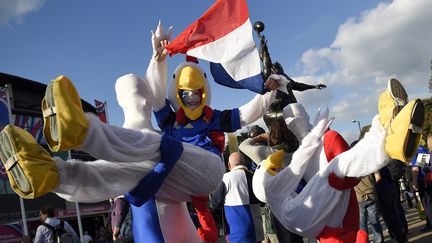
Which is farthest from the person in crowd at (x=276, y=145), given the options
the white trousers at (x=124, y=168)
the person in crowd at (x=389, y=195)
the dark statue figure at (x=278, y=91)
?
the person in crowd at (x=389, y=195)

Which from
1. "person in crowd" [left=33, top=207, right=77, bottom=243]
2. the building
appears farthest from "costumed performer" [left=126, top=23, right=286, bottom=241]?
the building

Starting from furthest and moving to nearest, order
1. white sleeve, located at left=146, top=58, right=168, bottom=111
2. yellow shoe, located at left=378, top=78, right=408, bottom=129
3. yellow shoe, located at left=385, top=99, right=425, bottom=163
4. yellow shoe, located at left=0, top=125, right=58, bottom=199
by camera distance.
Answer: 1. white sleeve, located at left=146, top=58, right=168, bottom=111
2. yellow shoe, located at left=378, top=78, right=408, bottom=129
3. yellow shoe, located at left=385, top=99, right=425, bottom=163
4. yellow shoe, located at left=0, top=125, right=58, bottom=199

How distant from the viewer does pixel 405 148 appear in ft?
8.25

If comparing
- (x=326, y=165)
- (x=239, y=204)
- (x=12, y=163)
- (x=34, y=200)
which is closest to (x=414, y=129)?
(x=326, y=165)

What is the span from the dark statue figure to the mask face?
2.89ft

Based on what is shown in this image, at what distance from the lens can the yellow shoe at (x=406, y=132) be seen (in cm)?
251

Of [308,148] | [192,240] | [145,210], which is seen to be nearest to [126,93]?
[145,210]

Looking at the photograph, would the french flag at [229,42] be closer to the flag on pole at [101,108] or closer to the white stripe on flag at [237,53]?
the white stripe on flag at [237,53]

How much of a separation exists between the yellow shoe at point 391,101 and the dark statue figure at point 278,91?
1.47 m

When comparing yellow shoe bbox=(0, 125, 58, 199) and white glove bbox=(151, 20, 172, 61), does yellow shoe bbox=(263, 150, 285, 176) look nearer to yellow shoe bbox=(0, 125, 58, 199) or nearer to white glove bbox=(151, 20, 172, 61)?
white glove bbox=(151, 20, 172, 61)

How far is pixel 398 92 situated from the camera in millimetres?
2756

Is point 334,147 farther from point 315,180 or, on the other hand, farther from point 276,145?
point 276,145

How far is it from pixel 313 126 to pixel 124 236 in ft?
10.0

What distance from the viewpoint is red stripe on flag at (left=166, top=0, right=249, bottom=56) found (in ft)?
11.8
